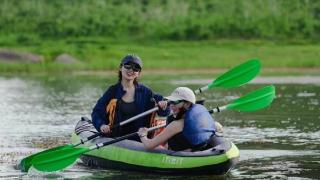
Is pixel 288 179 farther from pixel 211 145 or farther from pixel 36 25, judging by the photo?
pixel 36 25

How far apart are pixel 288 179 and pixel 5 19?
3460 cm

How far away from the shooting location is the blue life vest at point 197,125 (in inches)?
465

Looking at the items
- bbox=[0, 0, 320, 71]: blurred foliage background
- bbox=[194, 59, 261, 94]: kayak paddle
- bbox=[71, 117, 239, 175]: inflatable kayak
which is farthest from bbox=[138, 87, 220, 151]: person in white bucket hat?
bbox=[0, 0, 320, 71]: blurred foliage background

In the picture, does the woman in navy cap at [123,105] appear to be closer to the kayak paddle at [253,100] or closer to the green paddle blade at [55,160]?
the green paddle blade at [55,160]

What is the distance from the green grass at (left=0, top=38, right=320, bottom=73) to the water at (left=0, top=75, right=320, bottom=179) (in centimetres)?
515

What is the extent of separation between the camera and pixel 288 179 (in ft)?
38.5

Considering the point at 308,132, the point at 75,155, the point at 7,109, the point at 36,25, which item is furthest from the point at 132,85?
the point at 36,25

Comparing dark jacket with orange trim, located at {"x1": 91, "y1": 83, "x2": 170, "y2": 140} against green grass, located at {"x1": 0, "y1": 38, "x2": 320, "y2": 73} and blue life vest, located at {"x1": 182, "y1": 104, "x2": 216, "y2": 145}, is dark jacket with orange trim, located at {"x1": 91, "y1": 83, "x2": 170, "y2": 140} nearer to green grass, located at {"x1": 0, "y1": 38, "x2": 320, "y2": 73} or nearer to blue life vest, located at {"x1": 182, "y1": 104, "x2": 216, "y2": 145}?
blue life vest, located at {"x1": 182, "y1": 104, "x2": 216, "y2": 145}

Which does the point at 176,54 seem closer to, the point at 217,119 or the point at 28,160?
the point at 217,119

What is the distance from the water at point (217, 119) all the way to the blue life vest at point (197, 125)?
0.50 m

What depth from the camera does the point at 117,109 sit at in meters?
13.0

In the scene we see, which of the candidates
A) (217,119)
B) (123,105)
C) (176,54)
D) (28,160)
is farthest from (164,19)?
(28,160)

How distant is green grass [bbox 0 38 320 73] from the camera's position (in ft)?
116

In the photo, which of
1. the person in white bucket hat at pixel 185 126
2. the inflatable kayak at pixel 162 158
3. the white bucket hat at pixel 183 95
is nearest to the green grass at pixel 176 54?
the inflatable kayak at pixel 162 158
